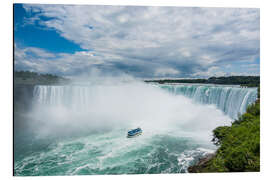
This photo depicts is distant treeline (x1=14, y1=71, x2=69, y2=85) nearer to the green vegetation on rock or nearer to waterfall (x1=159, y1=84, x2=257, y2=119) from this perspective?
the green vegetation on rock

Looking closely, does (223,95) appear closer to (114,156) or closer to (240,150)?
(240,150)

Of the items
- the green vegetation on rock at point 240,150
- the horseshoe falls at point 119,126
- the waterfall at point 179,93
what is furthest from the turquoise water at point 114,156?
the waterfall at point 179,93

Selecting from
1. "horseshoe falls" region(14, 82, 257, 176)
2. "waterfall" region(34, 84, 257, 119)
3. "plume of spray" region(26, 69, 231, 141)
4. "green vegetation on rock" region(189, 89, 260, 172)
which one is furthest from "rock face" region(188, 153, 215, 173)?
"waterfall" region(34, 84, 257, 119)

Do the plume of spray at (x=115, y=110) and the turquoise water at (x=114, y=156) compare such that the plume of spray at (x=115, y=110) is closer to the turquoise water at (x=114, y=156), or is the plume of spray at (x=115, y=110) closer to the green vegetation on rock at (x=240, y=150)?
the turquoise water at (x=114, y=156)

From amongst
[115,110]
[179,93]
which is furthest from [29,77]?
[179,93]
